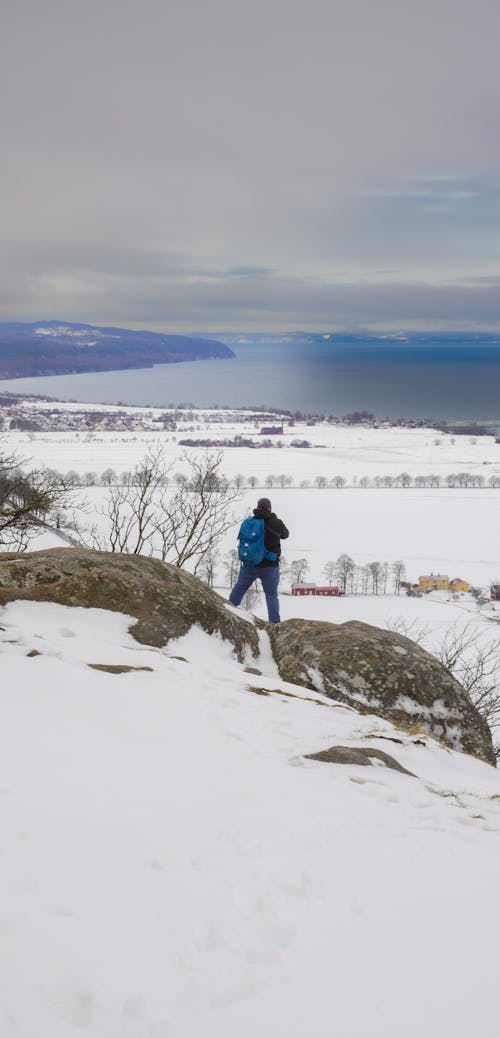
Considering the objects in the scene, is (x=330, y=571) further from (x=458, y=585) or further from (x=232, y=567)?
(x=232, y=567)

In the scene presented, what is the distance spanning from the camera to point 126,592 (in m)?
9.33

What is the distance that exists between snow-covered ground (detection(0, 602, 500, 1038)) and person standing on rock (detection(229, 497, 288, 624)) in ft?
18.1

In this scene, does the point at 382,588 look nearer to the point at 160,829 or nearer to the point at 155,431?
the point at 160,829

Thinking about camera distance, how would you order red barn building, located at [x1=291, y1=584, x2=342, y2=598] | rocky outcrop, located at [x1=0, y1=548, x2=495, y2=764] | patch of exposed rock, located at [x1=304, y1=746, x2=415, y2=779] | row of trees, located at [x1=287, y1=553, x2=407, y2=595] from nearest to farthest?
patch of exposed rock, located at [x1=304, y1=746, x2=415, y2=779] < rocky outcrop, located at [x1=0, y1=548, x2=495, y2=764] < red barn building, located at [x1=291, y1=584, x2=342, y2=598] < row of trees, located at [x1=287, y1=553, x2=407, y2=595]

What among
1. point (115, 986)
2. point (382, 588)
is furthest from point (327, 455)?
point (115, 986)

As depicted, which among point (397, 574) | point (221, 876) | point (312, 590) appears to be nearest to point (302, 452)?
point (397, 574)

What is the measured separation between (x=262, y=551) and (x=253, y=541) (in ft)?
0.89

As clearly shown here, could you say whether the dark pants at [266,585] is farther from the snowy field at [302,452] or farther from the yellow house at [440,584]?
the snowy field at [302,452]

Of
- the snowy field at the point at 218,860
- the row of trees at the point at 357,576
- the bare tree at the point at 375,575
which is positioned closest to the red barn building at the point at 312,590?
the row of trees at the point at 357,576

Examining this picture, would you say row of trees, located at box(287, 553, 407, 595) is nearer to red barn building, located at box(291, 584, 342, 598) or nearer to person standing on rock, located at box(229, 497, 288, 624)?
red barn building, located at box(291, 584, 342, 598)

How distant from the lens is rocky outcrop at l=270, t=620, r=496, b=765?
27.8 ft

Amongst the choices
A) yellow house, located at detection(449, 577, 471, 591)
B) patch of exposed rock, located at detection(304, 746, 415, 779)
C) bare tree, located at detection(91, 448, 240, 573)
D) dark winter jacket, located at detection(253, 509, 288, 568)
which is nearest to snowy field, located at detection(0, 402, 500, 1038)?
patch of exposed rock, located at detection(304, 746, 415, 779)

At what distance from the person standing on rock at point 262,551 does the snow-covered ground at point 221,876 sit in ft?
18.1

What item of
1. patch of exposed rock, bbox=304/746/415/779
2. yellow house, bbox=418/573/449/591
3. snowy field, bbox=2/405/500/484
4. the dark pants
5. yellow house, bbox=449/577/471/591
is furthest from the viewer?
snowy field, bbox=2/405/500/484
